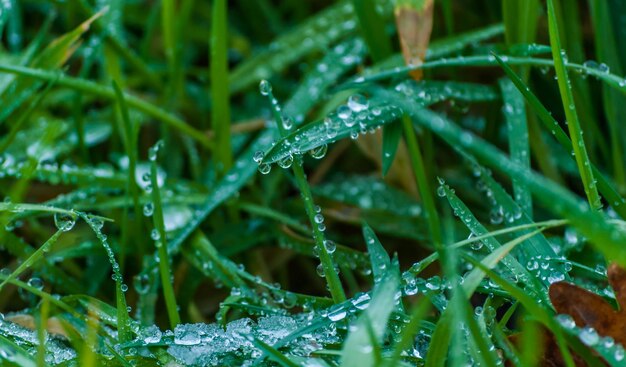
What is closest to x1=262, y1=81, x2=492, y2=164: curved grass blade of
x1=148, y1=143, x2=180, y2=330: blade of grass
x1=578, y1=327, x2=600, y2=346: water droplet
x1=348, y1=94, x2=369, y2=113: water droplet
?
x1=348, y1=94, x2=369, y2=113: water droplet

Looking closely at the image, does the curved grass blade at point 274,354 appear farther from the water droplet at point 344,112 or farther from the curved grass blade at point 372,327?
the water droplet at point 344,112

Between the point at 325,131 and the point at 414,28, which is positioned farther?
the point at 414,28

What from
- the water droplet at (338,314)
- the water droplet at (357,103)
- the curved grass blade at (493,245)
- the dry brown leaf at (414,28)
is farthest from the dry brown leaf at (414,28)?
the water droplet at (338,314)

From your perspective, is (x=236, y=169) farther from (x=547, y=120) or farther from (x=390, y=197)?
(x=547, y=120)

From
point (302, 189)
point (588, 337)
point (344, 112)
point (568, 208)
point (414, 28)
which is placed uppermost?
point (414, 28)

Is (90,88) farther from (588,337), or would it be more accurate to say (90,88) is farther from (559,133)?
(588,337)

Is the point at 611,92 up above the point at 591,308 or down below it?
above

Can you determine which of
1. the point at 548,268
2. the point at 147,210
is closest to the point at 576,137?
the point at 548,268

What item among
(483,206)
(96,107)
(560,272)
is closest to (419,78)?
(483,206)

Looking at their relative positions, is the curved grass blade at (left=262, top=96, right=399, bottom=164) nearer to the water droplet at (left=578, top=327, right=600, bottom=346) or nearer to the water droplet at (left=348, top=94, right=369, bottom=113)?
the water droplet at (left=348, top=94, right=369, bottom=113)
